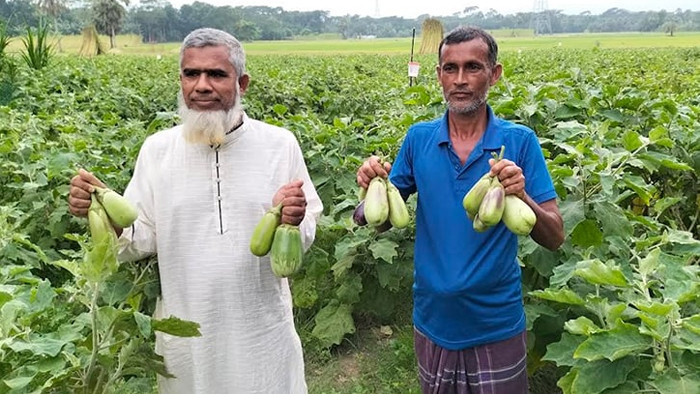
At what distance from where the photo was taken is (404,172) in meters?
2.34

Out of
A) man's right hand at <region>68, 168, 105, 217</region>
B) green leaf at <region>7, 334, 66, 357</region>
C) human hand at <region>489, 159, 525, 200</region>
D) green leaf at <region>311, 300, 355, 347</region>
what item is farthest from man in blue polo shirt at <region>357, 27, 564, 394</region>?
green leaf at <region>311, 300, 355, 347</region>

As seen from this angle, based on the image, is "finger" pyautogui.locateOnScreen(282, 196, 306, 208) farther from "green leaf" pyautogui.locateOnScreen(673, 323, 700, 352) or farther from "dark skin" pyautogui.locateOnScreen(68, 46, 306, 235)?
"green leaf" pyautogui.locateOnScreen(673, 323, 700, 352)

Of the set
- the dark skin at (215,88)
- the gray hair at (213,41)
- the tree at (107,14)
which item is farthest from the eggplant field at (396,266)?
the tree at (107,14)

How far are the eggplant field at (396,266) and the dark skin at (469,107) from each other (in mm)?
174

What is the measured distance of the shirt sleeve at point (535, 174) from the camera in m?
2.09

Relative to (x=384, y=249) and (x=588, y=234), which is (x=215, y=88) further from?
(x=588, y=234)

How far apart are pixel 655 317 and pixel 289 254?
1045 millimetres

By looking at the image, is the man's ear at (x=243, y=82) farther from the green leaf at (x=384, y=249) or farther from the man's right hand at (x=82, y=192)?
the green leaf at (x=384, y=249)

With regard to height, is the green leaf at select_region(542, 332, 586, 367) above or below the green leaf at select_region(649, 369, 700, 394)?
below

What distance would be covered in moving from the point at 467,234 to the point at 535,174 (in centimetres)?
28

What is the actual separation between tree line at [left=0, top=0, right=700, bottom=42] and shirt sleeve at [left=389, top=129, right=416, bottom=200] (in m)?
50.2

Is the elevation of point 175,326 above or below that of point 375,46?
below

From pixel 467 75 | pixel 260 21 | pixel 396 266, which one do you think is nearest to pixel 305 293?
pixel 396 266

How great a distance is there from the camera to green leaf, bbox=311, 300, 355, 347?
3.78 metres
